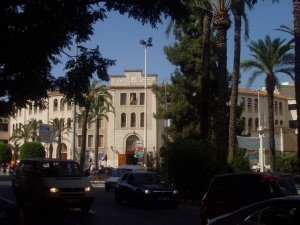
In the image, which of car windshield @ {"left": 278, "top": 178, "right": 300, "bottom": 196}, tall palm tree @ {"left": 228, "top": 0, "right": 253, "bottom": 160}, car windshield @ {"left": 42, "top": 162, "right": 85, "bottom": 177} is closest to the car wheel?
car windshield @ {"left": 42, "top": 162, "right": 85, "bottom": 177}

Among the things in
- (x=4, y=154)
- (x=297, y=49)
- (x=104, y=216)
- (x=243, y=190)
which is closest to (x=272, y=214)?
(x=243, y=190)

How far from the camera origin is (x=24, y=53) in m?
11.2

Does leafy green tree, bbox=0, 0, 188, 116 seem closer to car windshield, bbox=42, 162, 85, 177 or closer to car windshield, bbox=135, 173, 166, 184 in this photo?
car windshield, bbox=42, 162, 85, 177

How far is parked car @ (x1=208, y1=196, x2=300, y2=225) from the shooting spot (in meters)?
6.13

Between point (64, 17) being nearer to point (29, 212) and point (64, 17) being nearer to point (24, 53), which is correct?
point (24, 53)

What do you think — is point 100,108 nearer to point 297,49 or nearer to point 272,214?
point 297,49

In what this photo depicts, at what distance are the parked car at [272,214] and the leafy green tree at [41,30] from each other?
6519mm

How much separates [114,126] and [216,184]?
60694 mm

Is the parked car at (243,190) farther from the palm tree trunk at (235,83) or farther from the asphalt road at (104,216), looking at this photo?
the palm tree trunk at (235,83)

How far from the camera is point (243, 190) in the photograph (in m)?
10.8

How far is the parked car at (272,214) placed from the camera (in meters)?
6.13

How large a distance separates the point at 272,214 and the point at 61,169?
440 inches

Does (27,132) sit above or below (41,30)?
above

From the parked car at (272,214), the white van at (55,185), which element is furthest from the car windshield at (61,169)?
the parked car at (272,214)
